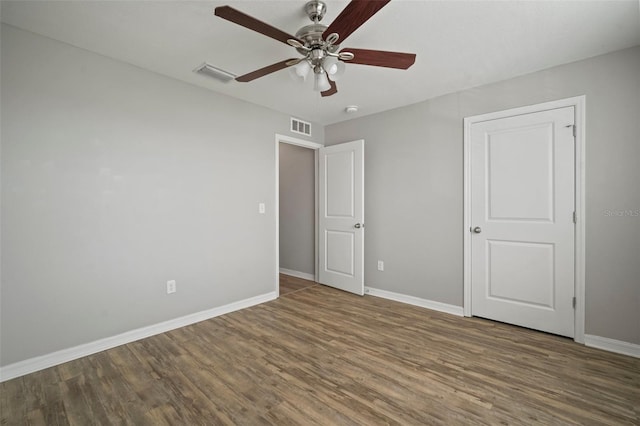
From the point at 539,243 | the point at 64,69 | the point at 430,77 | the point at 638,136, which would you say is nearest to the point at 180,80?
the point at 64,69

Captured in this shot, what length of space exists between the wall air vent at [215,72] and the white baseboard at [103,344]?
2.38 meters

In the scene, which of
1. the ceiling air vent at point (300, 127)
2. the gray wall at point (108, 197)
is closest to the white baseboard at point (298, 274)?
the gray wall at point (108, 197)

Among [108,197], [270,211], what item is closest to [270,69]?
[108,197]

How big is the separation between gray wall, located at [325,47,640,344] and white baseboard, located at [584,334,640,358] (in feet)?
0.14

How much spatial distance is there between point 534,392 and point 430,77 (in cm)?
266

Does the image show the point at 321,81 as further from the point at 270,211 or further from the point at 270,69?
the point at 270,211

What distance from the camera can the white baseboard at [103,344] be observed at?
2084 mm

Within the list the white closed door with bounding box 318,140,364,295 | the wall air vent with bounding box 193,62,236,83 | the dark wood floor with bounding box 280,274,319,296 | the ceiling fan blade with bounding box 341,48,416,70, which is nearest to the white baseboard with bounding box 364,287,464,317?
the white closed door with bounding box 318,140,364,295

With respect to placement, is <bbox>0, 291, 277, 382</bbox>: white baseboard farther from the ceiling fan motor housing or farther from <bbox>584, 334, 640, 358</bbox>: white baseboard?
<bbox>584, 334, 640, 358</bbox>: white baseboard

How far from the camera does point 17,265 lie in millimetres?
2088

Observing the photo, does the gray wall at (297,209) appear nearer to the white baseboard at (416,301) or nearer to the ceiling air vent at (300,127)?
the ceiling air vent at (300,127)

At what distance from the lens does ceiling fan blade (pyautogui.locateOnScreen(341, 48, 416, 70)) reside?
1.81 meters

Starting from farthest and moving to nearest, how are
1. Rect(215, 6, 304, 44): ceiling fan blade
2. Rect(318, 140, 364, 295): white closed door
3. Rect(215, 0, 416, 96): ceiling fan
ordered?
Rect(318, 140, 364, 295): white closed door, Rect(215, 0, 416, 96): ceiling fan, Rect(215, 6, 304, 44): ceiling fan blade

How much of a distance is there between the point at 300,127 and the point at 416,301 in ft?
9.13
